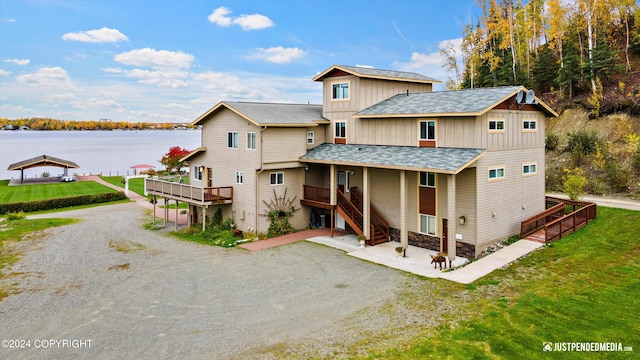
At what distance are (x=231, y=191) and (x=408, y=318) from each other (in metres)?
14.1

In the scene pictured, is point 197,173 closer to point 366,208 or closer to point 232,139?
point 232,139

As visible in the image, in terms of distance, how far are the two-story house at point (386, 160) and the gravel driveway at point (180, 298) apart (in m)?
3.50

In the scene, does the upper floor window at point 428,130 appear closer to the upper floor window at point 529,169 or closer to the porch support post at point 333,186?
the upper floor window at point 529,169

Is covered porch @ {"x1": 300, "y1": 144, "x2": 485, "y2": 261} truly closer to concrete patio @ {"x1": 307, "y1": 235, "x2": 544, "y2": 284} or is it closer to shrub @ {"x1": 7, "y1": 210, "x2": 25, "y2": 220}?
concrete patio @ {"x1": 307, "y1": 235, "x2": 544, "y2": 284}

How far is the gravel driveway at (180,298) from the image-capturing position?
1107 centimetres

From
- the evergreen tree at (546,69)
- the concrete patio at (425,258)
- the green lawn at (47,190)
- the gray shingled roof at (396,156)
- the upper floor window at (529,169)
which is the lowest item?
the concrete patio at (425,258)

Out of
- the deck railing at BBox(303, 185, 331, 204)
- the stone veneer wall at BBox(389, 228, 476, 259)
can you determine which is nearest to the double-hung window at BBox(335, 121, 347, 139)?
the deck railing at BBox(303, 185, 331, 204)

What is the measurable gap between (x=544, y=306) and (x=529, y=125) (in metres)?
10.6

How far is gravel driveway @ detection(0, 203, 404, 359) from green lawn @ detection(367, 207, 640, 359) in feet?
8.10

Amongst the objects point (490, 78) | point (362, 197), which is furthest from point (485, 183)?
point (490, 78)

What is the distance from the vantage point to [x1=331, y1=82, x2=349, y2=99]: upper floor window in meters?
24.0

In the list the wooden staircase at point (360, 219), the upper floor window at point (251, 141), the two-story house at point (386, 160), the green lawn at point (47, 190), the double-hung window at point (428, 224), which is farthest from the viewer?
the green lawn at point (47, 190)

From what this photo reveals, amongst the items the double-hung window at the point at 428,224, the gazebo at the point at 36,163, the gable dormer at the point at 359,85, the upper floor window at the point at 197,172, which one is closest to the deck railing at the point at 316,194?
the gable dormer at the point at 359,85

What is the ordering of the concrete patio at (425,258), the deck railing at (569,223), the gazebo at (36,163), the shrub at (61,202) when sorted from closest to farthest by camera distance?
the concrete patio at (425,258)
the deck railing at (569,223)
the shrub at (61,202)
the gazebo at (36,163)
